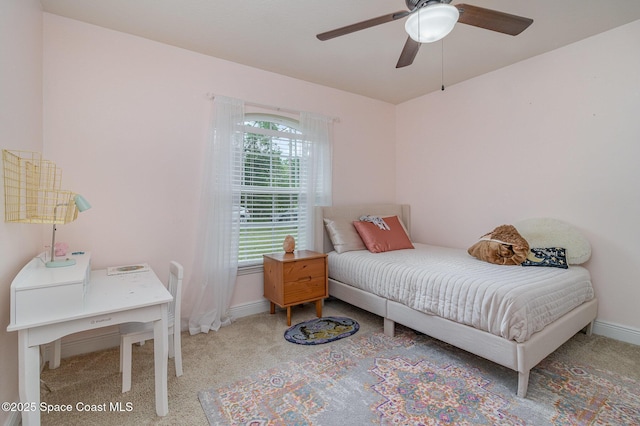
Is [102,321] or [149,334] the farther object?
[149,334]

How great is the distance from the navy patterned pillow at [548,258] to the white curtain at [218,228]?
2641 millimetres

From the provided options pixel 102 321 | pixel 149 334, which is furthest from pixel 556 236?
pixel 102 321

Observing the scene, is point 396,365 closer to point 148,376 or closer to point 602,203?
point 148,376

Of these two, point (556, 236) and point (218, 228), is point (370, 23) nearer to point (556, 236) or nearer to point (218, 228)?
point (218, 228)

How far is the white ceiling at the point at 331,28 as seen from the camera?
212cm

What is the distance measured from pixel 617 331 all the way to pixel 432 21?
9.60 feet

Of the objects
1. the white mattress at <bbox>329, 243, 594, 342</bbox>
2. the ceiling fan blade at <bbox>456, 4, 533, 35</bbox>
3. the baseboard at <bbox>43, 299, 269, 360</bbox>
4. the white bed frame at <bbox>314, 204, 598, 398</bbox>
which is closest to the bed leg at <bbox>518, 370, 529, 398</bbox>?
the white bed frame at <bbox>314, 204, 598, 398</bbox>

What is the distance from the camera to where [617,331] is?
2516mm

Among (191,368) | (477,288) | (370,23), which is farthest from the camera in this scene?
(191,368)

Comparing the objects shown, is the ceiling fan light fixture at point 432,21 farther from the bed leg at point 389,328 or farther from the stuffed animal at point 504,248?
the bed leg at point 389,328

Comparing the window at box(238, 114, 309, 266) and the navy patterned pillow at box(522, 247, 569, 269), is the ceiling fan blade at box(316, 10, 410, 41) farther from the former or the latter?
the navy patterned pillow at box(522, 247, 569, 269)

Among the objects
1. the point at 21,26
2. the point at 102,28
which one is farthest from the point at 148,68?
the point at 21,26

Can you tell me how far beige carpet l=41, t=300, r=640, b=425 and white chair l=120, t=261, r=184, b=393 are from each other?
0.10 metres

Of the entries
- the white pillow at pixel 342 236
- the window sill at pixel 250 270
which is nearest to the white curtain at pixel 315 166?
the white pillow at pixel 342 236
